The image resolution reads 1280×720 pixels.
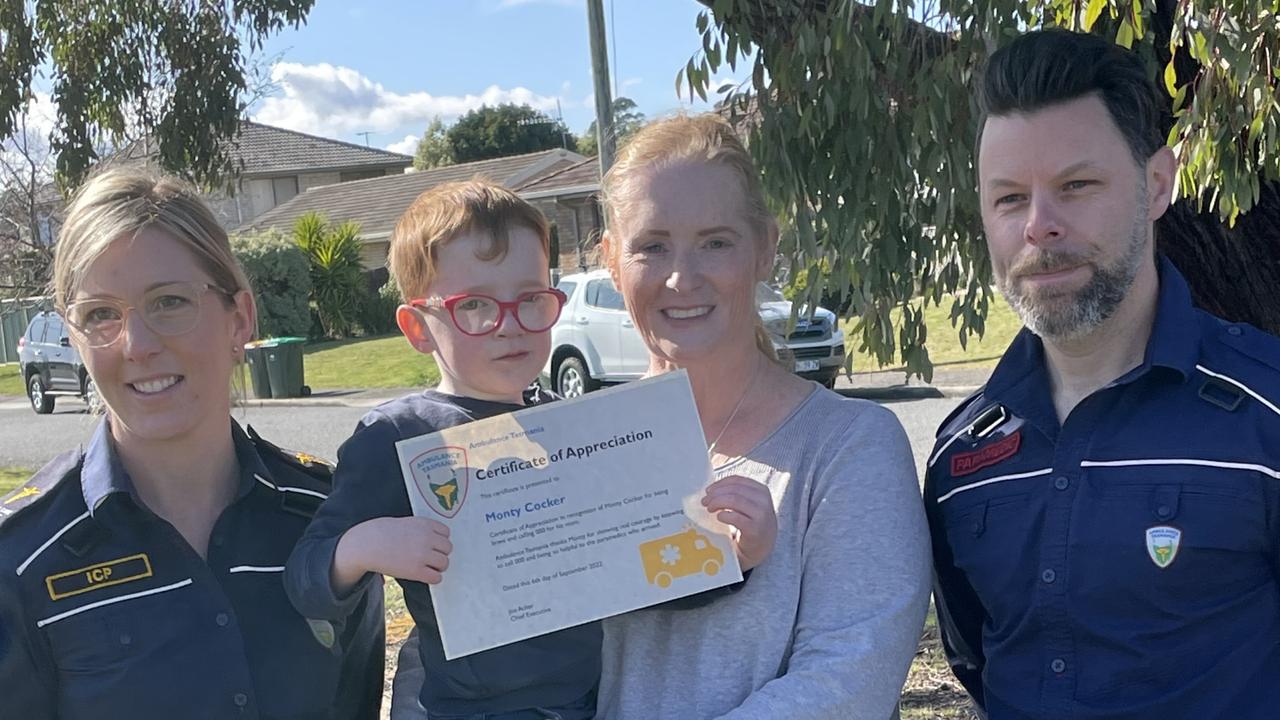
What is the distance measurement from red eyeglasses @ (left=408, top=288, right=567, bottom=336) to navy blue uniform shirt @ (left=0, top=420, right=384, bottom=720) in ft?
1.82

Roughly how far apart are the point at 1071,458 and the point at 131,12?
642cm

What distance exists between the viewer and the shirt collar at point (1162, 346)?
2.35 meters

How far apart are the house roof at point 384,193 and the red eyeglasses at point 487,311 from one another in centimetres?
3431

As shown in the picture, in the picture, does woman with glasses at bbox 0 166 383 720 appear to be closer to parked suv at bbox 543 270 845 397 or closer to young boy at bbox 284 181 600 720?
young boy at bbox 284 181 600 720

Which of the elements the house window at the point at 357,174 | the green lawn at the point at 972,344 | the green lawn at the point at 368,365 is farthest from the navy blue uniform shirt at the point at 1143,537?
the house window at the point at 357,174

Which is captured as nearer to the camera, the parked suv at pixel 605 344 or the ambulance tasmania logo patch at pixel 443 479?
the ambulance tasmania logo patch at pixel 443 479

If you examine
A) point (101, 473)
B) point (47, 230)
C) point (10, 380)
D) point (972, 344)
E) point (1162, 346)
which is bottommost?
point (10, 380)

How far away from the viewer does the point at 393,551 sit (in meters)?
2.28

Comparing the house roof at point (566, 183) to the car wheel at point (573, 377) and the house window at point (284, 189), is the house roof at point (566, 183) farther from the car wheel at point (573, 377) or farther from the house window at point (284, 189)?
the house window at point (284, 189)

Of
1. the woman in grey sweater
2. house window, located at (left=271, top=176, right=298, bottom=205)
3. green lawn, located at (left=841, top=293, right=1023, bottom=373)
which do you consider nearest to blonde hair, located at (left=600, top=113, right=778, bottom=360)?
the woman in grey sweater

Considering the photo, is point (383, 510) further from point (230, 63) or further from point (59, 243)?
point (230, 63)

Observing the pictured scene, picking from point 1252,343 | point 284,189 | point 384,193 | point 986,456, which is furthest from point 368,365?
point 284,189

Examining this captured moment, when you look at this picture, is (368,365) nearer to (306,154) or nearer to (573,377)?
(573,377)

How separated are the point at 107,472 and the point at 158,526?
0.48 ft
